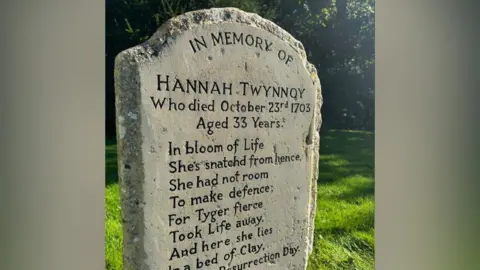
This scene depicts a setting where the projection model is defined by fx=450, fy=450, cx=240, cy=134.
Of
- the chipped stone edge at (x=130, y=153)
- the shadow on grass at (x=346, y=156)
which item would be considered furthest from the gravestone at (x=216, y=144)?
the shadow on grass at (x=346, y=156)

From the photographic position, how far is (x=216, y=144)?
1.41 metres

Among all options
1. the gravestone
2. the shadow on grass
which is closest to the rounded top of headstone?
the gravestone

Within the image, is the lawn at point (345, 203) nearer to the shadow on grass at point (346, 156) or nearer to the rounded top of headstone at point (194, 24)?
the shadow on grass at point (346, 156)

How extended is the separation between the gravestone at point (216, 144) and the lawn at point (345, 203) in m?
0.91

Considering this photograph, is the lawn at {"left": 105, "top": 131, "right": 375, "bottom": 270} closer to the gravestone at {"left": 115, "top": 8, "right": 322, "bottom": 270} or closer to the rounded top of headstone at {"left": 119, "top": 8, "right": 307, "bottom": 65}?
the gravestone at {"left": 115, "top": 8, "right": 322, "bottom": 270}

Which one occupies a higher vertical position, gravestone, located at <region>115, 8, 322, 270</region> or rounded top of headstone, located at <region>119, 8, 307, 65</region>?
rounded top of headstone, located at <region>119, 8, 307, 65</region>

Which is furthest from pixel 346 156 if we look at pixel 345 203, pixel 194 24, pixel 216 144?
pixel 194 24

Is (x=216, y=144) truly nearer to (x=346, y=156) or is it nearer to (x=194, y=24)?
(x=194, y=24)

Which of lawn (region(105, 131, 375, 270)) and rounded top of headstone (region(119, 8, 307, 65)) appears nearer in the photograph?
rounded top of headstone (region(119, 8, 307, 65))

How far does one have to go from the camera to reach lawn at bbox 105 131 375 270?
2.58 metres

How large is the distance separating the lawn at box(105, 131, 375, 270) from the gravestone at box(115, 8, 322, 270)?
0.91 meters
